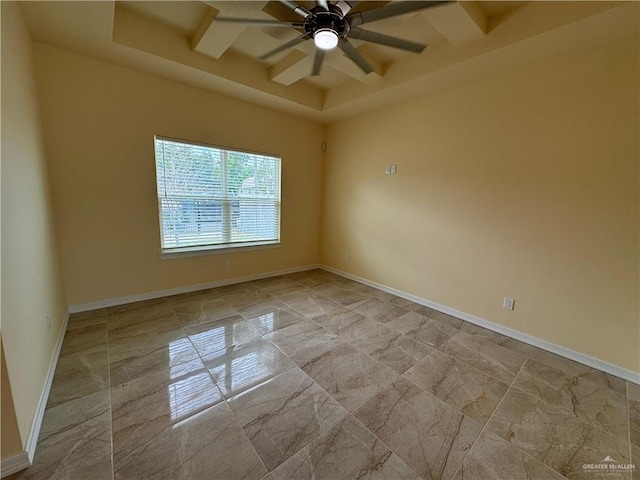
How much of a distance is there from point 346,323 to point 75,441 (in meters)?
2.13

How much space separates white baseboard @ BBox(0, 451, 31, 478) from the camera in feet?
3.84

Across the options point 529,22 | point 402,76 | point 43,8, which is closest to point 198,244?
point 43,8

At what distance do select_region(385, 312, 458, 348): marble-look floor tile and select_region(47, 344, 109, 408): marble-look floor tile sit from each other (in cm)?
248

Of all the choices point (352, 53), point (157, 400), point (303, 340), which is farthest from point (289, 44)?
point (157, 400)

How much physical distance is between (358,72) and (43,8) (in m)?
2.66

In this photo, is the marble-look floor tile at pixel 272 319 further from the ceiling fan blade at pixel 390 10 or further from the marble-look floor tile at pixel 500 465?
the ceiling fan blade at pixel 390 10

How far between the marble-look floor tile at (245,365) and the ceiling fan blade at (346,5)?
8.23 ft

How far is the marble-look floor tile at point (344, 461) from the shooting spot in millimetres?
1245

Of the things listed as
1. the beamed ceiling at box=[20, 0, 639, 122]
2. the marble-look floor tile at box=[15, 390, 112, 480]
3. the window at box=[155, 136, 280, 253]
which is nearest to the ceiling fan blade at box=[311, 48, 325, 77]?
the beamed ceiling at box=[20, 0, 639, 122]

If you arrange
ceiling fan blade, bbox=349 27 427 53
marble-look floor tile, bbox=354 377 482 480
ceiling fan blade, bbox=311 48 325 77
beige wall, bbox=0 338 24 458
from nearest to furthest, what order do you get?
1. beige wall, bbox=0 338 24 458
2. marble-look floor tile, bbox=354 377 482 480
3. ceiling fan blade, bbox=349 27 427 53
4. ceiling fan blade, bbox=311 48 325 77

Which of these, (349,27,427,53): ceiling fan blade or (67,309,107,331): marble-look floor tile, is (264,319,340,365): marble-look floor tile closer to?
(67,309,107,331): marble-look floor tile

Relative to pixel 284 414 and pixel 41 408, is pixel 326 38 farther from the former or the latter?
pixel 41 408

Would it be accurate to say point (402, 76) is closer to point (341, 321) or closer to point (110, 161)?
point (341, 321)

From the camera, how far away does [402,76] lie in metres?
2.82
